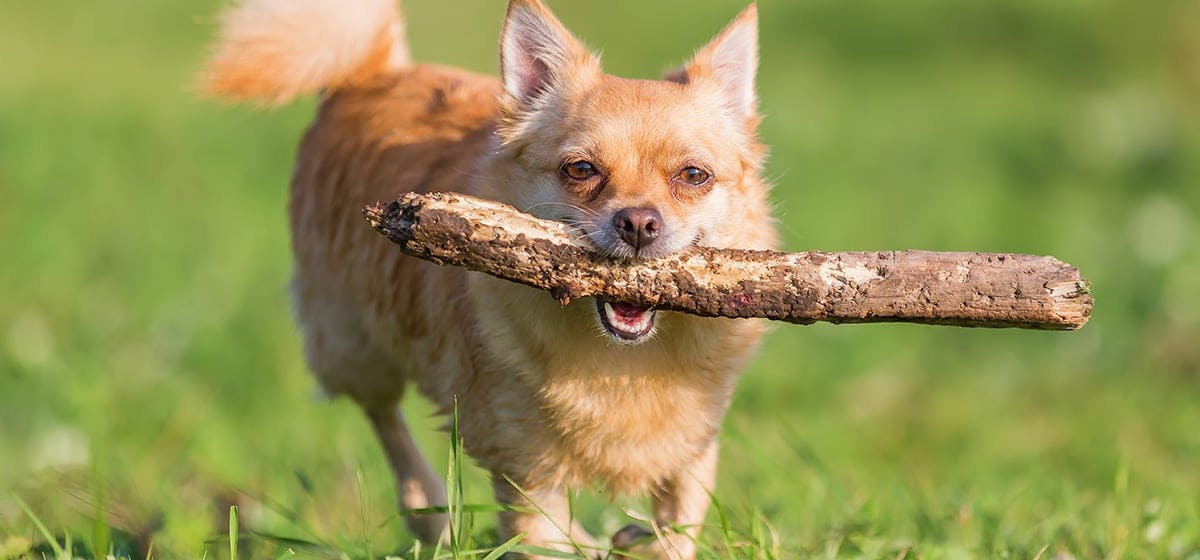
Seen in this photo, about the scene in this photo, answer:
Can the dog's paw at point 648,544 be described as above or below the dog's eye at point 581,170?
below

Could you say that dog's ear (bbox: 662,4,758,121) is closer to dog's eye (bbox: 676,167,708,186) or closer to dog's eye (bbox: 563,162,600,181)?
dog's eye (bbox: 676,167,708,186)

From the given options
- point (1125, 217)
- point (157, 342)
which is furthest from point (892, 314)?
point (1125, 217)

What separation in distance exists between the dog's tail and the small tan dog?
589 millimetres

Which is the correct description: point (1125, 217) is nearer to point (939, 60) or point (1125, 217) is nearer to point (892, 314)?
point (939, 60)

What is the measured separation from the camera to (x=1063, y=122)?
13.3m

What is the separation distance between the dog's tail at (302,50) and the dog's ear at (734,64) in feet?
5.48

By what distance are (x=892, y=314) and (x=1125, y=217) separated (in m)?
7.80

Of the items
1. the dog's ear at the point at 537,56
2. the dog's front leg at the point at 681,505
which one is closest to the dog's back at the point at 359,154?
the dog's ear at the point at 537,56

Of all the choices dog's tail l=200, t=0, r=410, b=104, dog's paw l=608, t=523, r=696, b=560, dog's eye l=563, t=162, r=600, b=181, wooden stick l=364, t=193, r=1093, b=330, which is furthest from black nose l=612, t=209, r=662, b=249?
dog's tail l=200, t=0, r=410, b=104

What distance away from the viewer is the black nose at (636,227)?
141 inches

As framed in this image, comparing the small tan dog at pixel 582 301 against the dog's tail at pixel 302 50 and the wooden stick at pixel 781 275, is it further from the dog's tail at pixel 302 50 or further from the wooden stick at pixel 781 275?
the dog's tail at pixel 302 50

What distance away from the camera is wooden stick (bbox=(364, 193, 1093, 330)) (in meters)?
3.34

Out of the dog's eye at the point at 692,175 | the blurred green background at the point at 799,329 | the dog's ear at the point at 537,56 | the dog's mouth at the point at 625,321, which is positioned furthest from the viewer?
the blurred green background at the point at 799,329

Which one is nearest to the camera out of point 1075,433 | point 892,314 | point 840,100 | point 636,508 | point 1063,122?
point 892,314
